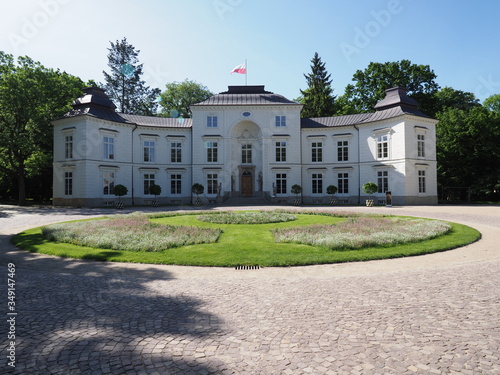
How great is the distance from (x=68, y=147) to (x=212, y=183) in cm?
1592

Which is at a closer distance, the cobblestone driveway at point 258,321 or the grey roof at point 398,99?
the cobblestone driveway at point 258,321

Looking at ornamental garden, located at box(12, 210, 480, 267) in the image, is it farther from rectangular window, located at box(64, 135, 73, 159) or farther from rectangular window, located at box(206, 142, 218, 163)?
rectangular window, located at box(206, 142, 218, 163)

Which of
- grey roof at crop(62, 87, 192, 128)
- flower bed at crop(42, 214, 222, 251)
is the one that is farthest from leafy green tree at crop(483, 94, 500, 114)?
flower bed at crop(42, 214, 222, 251)

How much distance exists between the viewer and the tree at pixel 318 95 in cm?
5394

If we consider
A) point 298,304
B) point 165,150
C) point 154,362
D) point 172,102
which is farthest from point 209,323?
point 172,102

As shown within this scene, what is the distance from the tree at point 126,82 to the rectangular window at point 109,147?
22.3m

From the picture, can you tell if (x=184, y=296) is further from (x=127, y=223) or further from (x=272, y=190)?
(x=272, y=190)

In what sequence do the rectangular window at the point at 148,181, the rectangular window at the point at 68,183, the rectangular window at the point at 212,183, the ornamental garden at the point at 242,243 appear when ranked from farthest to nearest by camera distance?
the rectangular window at the point at 212,183, the rectangular window at the point at 148,181, the rectangular window at the point at 68,183, the ornamental garden at the point at 242,243

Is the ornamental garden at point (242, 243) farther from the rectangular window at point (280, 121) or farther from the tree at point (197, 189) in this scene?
the rectangular window at point (280, 121)

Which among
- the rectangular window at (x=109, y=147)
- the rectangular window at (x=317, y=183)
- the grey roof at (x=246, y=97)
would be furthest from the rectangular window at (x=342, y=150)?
the rectangular window at (x=109, y=147)

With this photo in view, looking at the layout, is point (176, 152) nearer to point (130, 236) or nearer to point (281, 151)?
point (281, 151)

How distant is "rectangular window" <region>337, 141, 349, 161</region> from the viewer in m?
37.8

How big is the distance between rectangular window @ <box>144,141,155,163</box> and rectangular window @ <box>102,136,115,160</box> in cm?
385

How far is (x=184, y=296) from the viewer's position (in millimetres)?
5828
